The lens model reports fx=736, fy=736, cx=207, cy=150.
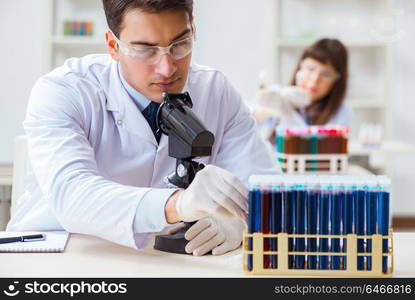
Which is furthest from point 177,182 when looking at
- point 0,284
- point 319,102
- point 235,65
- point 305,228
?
point 235,65

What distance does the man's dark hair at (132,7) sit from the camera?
188 centimetres

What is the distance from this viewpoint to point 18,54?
569 centimetres

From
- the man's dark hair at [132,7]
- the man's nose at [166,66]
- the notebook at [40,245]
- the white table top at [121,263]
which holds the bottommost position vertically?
the white table top at [121,263]

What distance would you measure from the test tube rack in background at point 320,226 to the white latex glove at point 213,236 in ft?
0.77

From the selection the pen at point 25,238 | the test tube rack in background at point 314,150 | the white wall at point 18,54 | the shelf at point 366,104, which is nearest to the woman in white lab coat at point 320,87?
the shelf at point 366,104

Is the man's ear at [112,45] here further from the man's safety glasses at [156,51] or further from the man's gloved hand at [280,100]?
the man's gloved hand at [280,100]

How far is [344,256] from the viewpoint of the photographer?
154cm

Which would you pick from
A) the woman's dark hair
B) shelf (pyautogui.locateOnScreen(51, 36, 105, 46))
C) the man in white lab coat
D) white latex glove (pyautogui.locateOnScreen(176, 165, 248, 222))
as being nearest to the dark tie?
the man in white lab coat

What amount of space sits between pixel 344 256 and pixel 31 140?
33.8 inches

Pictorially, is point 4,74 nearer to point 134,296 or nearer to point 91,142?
point 91,142

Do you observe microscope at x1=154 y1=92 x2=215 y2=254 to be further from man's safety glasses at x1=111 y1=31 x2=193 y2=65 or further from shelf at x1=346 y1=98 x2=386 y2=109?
shelf at x1=346 y1=98 x2=386 y2=109

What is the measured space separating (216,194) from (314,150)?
5.48 ft

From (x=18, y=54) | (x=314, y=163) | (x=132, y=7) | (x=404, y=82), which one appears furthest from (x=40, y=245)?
(x=404, y=82)

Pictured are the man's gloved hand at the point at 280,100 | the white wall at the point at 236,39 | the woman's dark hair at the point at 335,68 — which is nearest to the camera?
the man's gloved hand at the point at 280,100
